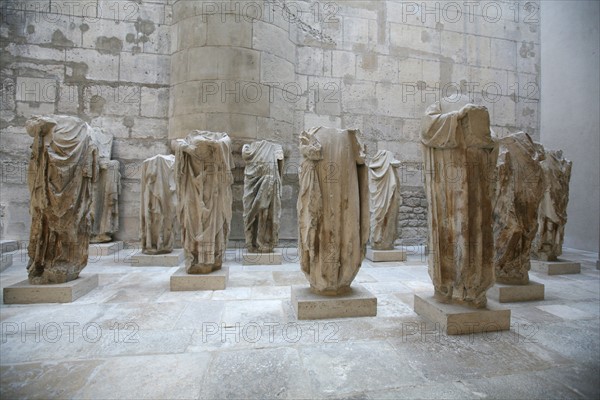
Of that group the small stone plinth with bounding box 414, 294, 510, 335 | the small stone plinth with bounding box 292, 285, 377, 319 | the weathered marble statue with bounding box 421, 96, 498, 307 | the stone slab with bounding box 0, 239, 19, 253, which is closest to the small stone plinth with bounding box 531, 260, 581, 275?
the small stone plinth with bounding box 414, 294, 510, 335

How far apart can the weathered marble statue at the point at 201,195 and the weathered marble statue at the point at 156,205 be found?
1.69 metres

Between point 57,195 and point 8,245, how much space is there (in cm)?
431

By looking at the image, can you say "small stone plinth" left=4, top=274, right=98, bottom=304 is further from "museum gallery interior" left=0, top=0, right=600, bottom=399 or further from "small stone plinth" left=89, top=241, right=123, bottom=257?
"small stone plinth" left=89, top=241, right=123, bottom=257

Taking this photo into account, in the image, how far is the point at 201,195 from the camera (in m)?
4.11

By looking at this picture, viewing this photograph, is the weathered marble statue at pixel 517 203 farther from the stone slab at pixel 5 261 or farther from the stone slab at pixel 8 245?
the stone slab at pixel 8 245

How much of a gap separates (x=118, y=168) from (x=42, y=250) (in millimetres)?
4070

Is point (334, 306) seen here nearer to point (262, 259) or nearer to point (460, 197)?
point (460, 197)

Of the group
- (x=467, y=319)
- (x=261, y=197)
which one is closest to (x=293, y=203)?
(x=261, y=197)

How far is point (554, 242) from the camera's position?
17.6 ft

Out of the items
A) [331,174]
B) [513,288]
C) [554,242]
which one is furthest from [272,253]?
[554,242]

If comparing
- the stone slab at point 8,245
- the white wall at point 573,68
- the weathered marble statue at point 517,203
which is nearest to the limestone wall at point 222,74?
the stone slab at point 8,245

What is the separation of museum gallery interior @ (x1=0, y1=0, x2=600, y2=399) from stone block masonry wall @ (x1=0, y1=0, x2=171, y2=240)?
0.15 ft

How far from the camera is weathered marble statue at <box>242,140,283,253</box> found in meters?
6.04

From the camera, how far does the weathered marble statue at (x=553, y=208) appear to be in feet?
17.8
